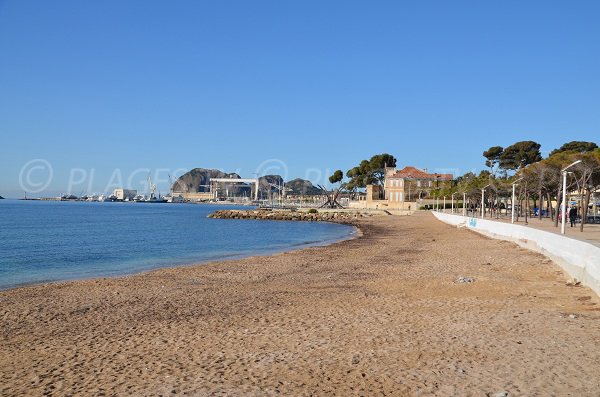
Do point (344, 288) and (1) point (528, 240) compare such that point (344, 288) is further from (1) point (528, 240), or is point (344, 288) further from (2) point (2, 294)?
(1) point (528, 240)

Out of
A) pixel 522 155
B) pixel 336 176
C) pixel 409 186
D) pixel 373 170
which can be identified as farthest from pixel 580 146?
pixel 336 176

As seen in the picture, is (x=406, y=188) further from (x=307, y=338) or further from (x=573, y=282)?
(x=307, y=338)

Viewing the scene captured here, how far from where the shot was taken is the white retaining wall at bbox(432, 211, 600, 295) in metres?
11.2

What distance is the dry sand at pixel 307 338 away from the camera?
5.73 m

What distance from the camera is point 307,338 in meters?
7.70

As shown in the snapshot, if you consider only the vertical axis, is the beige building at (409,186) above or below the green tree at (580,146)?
below

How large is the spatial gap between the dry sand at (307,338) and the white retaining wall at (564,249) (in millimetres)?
472

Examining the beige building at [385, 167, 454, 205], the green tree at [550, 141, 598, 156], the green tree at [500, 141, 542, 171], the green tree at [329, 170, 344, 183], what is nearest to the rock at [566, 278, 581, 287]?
the green tree at [550, 141, 598, 156]

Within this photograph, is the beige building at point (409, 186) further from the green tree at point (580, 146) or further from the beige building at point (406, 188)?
the green tree at point (580, 146)

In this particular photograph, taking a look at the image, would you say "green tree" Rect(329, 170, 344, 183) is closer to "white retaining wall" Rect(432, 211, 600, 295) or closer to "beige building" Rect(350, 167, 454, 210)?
"beige building" Rect(350, 167, 454, 210)

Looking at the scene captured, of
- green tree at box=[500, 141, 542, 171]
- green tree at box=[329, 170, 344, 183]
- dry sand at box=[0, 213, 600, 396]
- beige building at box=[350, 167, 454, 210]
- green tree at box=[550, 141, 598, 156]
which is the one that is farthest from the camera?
green tree at box=[329, 170, 344, 183]

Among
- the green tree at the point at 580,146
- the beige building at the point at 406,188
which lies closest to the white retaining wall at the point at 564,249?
the green tree at the point at 580,146

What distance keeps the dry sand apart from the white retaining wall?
472 millimetres

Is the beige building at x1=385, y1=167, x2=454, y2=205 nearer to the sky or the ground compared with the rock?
nearer to the sky
